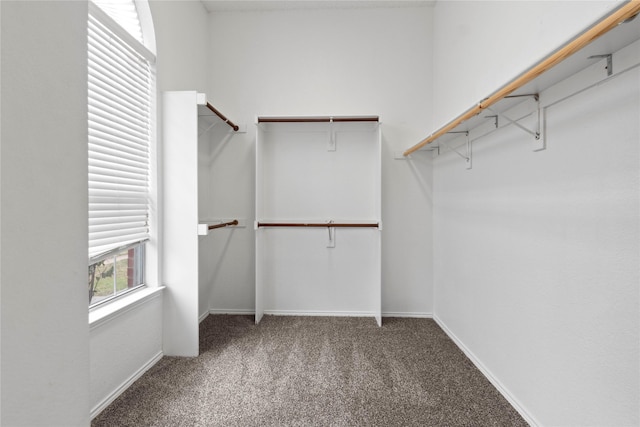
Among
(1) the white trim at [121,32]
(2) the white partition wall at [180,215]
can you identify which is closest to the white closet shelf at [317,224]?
(2) the white partition wall at [180,215]

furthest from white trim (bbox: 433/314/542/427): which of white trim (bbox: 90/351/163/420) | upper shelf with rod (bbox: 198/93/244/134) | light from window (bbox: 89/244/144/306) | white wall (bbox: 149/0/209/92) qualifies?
white wall (bbox: 149/0/209/92)

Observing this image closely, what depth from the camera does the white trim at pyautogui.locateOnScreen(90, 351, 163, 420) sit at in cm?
158

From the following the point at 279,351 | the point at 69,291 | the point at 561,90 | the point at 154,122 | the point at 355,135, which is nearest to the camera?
the point at 69,291

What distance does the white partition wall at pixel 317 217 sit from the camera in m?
2.96

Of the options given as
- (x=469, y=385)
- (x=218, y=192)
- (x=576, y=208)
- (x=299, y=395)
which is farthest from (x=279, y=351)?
(x=576, y=208)

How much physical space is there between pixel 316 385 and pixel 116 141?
6.06 ft

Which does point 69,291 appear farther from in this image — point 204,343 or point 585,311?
point 204,343

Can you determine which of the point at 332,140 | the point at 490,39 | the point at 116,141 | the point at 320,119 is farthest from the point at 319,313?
the point at 490,39

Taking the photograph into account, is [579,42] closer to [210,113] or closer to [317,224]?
[317,224]

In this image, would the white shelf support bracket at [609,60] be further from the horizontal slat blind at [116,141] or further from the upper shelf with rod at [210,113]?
the horizontal slat blind at [116,141]

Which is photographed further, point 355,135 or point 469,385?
point 355,135

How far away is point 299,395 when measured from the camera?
1742mm

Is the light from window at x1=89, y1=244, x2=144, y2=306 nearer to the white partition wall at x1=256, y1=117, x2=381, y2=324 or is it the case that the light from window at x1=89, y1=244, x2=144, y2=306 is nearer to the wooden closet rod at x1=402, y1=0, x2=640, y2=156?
the white partition wall at x1=256, y1=117, x2=381, y2=324

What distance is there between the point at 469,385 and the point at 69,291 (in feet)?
6.75
